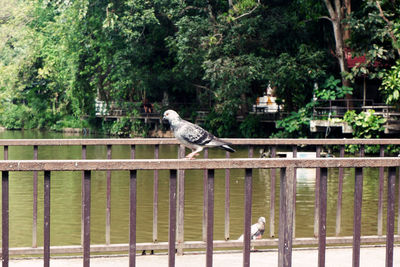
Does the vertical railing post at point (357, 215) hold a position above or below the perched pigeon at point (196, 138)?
below

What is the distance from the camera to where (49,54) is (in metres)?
39.5

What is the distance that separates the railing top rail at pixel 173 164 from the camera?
362 centimetres

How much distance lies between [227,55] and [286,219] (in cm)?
2284

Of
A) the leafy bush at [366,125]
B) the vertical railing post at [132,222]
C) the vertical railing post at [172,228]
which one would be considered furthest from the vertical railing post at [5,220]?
the leafy bush at [366,125]

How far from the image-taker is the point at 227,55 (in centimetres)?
2631

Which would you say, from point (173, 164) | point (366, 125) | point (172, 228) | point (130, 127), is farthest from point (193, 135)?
point (130, 127)

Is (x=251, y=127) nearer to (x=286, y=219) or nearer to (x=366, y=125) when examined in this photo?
(x=366, y=125)

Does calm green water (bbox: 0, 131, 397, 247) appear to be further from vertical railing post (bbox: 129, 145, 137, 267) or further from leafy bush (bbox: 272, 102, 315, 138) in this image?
leafy bush (bbox: 272, 102, 315, 138)

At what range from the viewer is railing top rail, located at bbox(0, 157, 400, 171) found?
142 inches

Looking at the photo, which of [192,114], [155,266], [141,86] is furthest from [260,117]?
[155,266]

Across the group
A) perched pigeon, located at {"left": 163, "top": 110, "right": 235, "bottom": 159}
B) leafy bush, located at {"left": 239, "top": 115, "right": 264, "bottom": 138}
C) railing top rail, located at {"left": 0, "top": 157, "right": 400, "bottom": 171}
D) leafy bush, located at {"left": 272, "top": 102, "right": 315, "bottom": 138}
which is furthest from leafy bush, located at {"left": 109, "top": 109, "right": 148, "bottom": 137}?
railing top rail, located at {"left": 0, "top": 157, "right": 400, "bottom": 171}

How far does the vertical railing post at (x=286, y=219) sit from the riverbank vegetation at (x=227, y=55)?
18072 mm

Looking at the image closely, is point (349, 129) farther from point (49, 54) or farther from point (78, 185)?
point (49, 54)

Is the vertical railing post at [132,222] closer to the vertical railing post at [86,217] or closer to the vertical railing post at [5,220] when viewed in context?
the vertical railing post at [86,217]
